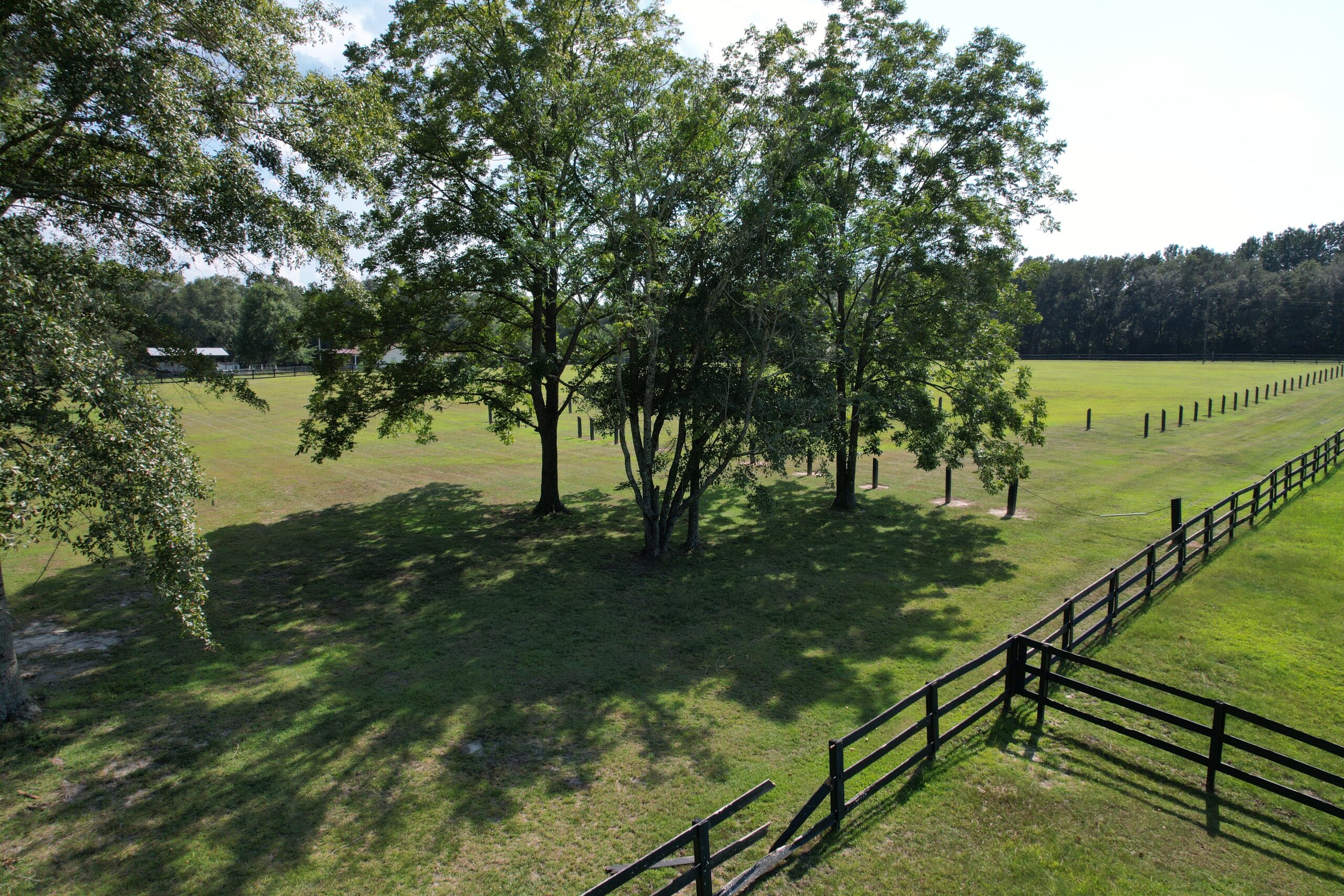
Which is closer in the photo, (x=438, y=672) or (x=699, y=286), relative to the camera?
(x=438, y=672)

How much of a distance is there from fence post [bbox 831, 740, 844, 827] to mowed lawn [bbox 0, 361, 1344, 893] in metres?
0.58

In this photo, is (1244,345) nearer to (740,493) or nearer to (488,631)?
(740,493)

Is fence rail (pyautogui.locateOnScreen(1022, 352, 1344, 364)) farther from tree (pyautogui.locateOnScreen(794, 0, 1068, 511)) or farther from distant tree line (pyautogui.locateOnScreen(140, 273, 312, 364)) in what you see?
distant tree line (pyautogui.locateOnScreen(140, 273, 312, 364))

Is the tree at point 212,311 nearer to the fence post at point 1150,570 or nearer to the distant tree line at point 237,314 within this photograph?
the distant tree line at point 237,314

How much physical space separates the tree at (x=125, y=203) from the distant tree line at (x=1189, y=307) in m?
84.6

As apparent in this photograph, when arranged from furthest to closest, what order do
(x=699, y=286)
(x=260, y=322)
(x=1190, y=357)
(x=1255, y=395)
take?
(x=1190, y=357) → (x=260, y=322) → (x=1255, y=395) → (x=699, y=286)

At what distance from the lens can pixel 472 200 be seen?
17.9 m

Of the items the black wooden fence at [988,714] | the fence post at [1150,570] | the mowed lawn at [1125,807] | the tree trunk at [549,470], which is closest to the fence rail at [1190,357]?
the fence post at [1150,570]

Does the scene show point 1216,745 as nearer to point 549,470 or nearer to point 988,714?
point 988,714

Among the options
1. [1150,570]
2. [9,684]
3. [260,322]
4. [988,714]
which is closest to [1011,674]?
[988,714]

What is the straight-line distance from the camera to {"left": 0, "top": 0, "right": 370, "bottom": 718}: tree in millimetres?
6816

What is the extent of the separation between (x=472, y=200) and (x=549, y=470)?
23.5ft

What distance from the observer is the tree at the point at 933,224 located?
17250mm

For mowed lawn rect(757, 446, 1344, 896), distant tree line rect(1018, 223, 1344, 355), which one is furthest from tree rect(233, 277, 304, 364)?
distant tree line rect(1018, 223, 1344, 355)
